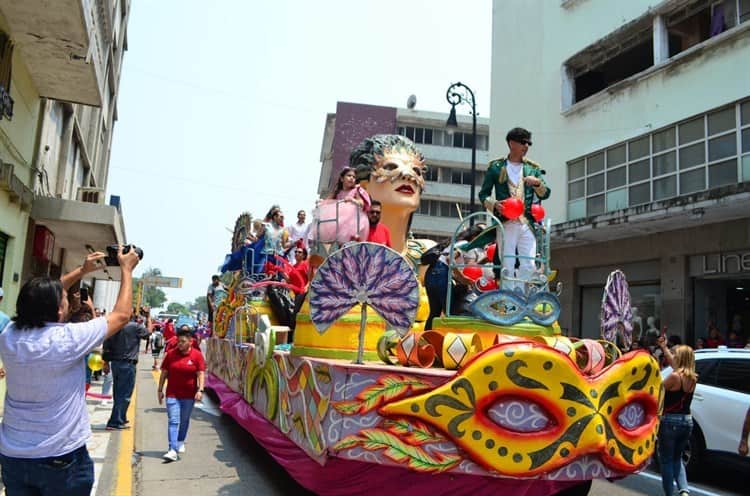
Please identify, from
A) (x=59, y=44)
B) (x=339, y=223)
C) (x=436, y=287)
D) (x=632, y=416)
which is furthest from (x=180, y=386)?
(x=59, y=44)

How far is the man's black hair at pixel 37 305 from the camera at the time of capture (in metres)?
2.79

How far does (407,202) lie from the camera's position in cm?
537

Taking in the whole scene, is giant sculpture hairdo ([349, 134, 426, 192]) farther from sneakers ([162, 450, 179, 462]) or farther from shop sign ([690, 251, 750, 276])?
shop sign ([690, 251, 750, 276])

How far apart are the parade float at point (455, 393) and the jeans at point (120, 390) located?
14.6 feet

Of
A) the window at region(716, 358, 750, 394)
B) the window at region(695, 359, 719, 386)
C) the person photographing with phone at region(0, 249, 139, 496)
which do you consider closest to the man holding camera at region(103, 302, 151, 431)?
the person photographing with phone at region(0, 249, 139, 496)

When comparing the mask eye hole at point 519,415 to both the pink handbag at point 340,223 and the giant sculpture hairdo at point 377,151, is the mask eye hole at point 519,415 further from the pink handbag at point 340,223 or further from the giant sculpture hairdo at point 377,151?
the giant sculpture hairdo at point 377,151

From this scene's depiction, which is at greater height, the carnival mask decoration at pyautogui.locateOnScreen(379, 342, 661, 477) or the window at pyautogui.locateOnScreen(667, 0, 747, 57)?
the window at pyautogui.locateOnScreen(667, 0, 747, 57)

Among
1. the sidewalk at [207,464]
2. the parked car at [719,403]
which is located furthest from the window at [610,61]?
the sidewalk at [207,464]

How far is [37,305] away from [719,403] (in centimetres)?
716

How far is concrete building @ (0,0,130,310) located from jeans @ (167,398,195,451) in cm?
480

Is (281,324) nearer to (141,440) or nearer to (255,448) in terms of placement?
(255,448)

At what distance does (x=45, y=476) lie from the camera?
266 cm

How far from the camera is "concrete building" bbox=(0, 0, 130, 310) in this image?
920cm

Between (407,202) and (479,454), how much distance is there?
255cm
